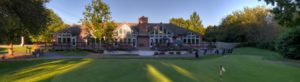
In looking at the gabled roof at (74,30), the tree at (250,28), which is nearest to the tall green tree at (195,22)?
the tree at (250,28)

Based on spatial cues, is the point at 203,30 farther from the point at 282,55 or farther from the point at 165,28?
the point at 282,55

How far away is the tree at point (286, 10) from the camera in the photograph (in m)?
20.8

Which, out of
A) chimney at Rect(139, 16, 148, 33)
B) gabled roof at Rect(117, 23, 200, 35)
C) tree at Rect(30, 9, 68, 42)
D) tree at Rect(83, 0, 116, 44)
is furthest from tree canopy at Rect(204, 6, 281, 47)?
tree at Rect(30, 9, 68, 42)

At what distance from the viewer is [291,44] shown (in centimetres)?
4700

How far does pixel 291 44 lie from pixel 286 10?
2778 centimetres

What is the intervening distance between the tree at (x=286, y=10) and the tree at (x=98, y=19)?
42283 mm

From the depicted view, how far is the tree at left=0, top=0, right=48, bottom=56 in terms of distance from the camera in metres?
30.6

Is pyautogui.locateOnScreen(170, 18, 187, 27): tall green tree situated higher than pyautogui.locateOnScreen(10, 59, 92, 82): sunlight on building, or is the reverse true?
pyautogui.locateOnScreen(170, 18, 187, 27): tall green tree

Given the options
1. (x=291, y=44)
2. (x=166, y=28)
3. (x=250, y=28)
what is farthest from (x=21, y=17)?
(x=250, y=28)

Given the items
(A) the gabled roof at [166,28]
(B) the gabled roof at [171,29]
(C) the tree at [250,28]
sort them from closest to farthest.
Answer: (C) the tree at [250,28] → (A) the gabled roof at [166,28] → (B) the gabled roof at [171,29]

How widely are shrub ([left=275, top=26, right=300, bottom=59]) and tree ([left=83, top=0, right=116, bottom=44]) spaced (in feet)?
93.4

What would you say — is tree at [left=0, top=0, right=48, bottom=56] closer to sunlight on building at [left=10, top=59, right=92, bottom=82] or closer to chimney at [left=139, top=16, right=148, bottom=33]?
sunlight on building at [left=10, top=59, right=92, bottom=82]

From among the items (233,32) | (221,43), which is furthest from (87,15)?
(233,32)

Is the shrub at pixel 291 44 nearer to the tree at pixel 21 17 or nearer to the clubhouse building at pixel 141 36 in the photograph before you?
the clubhouse building at pixel 141 36
